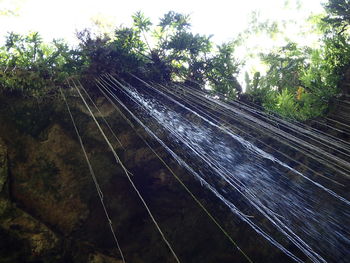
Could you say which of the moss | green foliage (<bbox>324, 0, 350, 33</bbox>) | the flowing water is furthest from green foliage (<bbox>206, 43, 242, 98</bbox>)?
the moss

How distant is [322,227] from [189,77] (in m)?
3.78

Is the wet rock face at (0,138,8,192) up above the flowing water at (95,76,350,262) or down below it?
above

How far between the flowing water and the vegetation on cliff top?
0.66m

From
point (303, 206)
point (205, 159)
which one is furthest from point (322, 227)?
point (205, 159)

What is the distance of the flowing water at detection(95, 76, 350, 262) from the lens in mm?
3197

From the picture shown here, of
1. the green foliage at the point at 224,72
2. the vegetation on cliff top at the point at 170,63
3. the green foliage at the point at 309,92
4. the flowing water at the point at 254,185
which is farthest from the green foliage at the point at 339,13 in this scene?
the flowing water at the point at 254,185

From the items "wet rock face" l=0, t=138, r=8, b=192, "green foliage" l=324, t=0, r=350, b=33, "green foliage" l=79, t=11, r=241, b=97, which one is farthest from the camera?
"green foliage" l=324, t=0, r=350, b=33

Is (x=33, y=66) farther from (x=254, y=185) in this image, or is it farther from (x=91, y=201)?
(x=254, y=185)

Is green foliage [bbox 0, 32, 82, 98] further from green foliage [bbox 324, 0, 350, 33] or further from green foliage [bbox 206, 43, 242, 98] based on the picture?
green foliage [bbox 324, 0, 350, 33]

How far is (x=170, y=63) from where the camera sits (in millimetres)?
5492

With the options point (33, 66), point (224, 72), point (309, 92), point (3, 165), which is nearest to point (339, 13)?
point (309, 92)

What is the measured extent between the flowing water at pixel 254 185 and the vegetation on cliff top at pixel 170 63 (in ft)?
2.17

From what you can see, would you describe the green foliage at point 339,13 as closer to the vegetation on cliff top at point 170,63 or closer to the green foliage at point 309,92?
the vegetation on cliff top at point 170,63

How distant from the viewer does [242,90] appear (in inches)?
229
